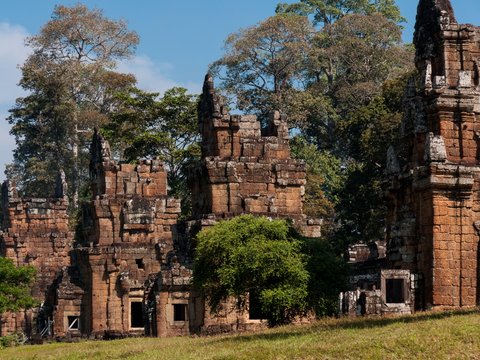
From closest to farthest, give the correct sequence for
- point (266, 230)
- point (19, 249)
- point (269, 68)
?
point (266, 230)
point (19, 249)
point (269, 68)

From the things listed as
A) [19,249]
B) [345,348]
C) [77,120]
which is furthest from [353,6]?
[345,348]

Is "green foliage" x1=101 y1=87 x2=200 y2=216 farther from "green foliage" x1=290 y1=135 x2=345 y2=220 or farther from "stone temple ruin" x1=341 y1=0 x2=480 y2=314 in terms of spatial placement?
"stone temple ruin" x1=341 y1=0 x2=480 y2=314

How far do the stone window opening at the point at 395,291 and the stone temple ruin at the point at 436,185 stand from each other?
23mm

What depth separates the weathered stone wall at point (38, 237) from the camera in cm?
6000

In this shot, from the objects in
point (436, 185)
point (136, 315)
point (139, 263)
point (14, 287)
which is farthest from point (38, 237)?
point (436, 185)

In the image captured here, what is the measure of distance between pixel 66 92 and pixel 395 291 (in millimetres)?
55716

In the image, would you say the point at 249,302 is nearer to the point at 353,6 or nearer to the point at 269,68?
the point at 269,68

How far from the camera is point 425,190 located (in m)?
31.9

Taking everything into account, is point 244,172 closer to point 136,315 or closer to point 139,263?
point 139,263

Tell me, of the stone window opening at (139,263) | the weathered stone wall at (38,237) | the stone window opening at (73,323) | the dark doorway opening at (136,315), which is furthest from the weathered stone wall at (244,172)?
the weathered stone wall at (38,237)

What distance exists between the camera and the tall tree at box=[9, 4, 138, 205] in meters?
83.8

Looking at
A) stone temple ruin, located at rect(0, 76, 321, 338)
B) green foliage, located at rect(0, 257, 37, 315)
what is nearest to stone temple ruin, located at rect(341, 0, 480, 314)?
stone temple ruin, located at rect(0, 76, 321, 338)

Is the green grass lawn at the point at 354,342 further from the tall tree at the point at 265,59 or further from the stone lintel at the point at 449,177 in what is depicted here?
the tall tree at the point at 265,59

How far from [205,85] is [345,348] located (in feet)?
74.9
